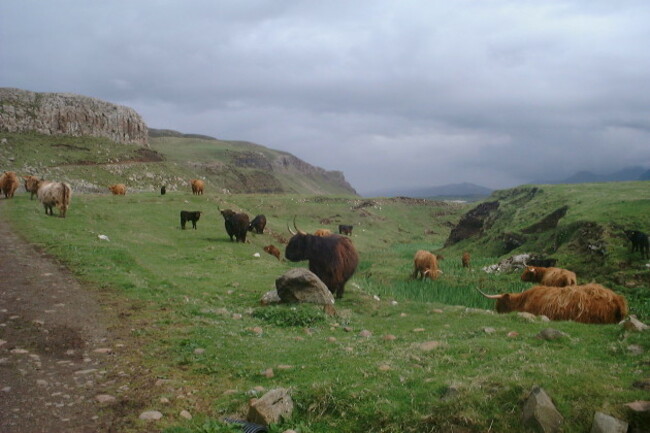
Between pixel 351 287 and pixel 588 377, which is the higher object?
pixel 588 377

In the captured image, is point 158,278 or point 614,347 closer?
point 614,347

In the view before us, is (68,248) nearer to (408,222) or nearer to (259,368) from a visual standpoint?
(259,368)

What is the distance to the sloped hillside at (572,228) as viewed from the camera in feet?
64.6

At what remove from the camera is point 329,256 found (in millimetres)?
15898

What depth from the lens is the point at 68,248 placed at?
16.1m

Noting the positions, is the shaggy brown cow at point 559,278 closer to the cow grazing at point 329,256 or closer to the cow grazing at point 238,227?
the cow grazing at point 329,256

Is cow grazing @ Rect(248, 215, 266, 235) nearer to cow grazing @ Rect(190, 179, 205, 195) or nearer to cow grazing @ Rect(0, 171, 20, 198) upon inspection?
cow grazing @ Rect(190, 179, 205, 195)

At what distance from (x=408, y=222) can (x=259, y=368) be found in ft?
196

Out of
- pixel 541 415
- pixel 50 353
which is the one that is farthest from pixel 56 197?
pixel 541 415

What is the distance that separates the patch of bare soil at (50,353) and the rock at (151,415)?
37 centimetres

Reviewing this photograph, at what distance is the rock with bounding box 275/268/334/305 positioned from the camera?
12484mm

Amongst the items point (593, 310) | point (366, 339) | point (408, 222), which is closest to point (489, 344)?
point (366, 339)

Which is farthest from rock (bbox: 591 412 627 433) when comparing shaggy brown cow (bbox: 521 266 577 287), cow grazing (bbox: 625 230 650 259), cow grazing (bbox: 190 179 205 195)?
cow grazing (bbox: 190 179 205 195)

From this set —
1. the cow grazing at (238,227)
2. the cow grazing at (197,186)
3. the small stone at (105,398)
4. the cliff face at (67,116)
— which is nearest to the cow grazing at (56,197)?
the cow grazing at (238,227)
